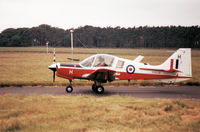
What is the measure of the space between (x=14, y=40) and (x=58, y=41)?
62.6 ft

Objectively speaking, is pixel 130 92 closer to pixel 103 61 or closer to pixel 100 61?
pixel 103 61

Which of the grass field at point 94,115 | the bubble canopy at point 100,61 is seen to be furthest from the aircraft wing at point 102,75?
the grass field at point 94,115

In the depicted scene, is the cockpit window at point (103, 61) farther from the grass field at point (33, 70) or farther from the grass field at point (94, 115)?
the grass field at point (33, 70)

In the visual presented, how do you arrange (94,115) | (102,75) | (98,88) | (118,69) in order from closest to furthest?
(94,115), (102,75), (98,88), (118,69)

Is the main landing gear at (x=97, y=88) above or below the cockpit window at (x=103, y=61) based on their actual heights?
below

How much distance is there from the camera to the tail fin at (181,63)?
1196 cm

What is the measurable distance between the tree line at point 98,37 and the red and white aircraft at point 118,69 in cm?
7626

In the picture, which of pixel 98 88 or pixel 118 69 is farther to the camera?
pixel 118 69

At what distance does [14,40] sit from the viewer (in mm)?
89750

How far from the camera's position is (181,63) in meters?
12.0

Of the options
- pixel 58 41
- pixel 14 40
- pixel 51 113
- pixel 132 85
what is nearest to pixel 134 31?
pixel 58 41

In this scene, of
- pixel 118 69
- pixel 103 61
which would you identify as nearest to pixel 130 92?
pixel 118 69

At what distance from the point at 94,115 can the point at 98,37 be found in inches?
3411

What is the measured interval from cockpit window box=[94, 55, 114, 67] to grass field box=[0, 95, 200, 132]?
2673 millimetres
